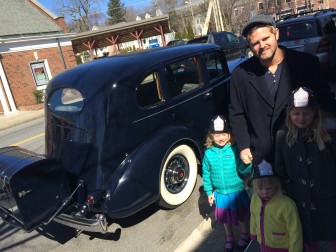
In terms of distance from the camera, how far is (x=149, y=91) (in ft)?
12.4

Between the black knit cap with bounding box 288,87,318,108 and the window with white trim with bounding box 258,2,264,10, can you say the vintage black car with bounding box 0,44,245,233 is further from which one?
the window with white trim with bounding box 258,2,264,10

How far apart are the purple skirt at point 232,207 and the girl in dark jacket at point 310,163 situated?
72cm

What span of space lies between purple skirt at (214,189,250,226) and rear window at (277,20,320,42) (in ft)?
20.1

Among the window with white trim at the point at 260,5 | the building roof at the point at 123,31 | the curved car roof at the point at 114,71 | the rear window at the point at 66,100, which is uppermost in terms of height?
the window with white trim at the point at 260,5

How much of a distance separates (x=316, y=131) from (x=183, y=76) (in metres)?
2.64

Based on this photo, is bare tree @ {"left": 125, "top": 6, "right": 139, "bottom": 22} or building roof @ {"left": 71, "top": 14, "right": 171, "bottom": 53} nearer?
building roof @ {"left": 71, "top": 14, "right": 171, "bottom": 53}

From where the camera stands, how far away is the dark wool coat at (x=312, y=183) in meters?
2.00

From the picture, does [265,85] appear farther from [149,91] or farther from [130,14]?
[130,14]

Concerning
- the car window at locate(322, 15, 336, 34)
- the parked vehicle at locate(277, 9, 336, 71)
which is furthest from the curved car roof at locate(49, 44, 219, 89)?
the car window at locate(322, 15, 336, 34)

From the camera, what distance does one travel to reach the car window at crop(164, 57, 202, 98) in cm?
405

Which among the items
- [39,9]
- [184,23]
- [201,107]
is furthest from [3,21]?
[184,23]

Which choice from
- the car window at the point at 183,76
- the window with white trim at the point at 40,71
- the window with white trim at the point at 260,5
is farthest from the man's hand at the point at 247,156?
the window with white trim at the point at 260,5

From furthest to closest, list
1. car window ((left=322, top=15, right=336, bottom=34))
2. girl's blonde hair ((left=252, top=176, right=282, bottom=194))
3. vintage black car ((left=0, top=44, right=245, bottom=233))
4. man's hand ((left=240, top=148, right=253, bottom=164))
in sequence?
car window ((left=322, top=15, right=336, bottom=34))
vintage black car ((left=0, top=44, right=245, bottom=233))
man's hand ((left=240, top=148, right=253, bottom=164))
girl's blonde hair ((left=252, top=176, right=282, bottom=194))

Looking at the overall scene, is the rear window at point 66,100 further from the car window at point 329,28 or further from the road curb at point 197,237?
the car window at point 329,28
